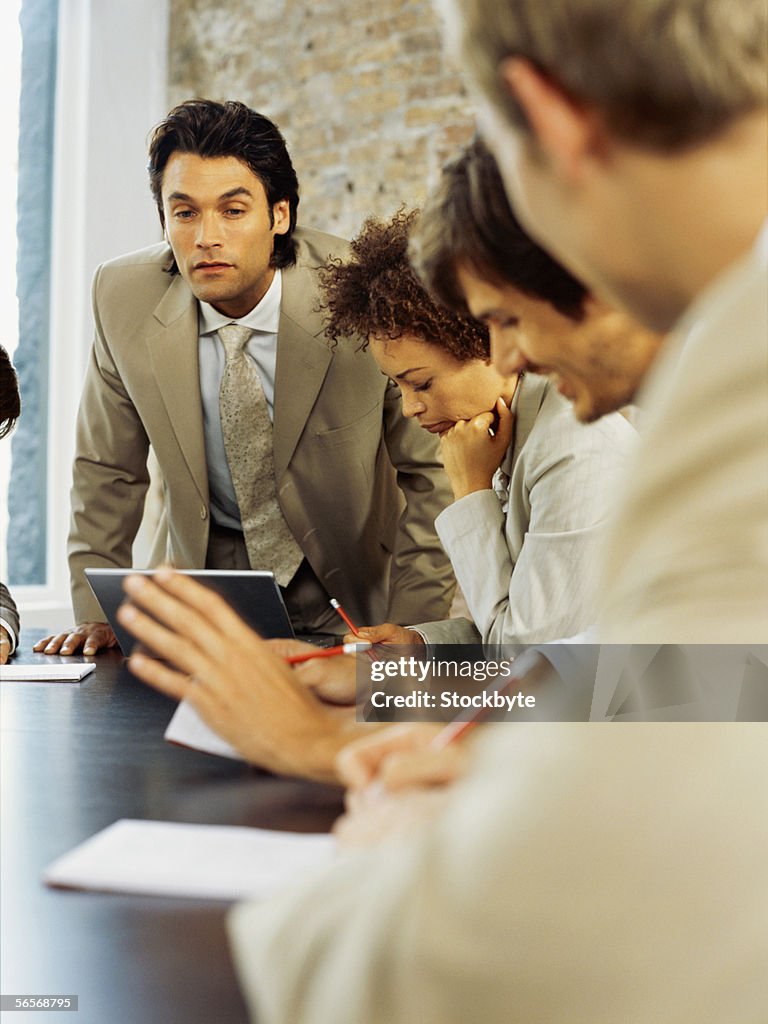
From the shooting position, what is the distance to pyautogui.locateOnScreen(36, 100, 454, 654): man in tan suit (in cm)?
231

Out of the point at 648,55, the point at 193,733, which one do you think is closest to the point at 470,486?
the point at 193,733

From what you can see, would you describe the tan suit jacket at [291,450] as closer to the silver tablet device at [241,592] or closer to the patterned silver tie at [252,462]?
the patterned silver tie at [252,462]

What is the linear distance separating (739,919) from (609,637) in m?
0.10

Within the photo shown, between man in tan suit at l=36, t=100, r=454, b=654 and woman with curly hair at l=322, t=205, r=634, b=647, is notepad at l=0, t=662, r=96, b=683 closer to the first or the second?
woman with curly hair at l=322, t=205, r=634, b=647

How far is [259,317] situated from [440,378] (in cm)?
69

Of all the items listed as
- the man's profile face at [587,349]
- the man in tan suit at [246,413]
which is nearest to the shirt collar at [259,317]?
the man in tan suit at [246,413]

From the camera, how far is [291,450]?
2.30m

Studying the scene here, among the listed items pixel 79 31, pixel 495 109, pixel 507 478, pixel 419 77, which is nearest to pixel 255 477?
pixel 507 478

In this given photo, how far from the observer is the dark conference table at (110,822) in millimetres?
593

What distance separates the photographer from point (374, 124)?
13.3 ft

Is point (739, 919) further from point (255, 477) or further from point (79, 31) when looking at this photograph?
point (79, 31)

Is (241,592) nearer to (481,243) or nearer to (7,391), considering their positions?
(481,243)

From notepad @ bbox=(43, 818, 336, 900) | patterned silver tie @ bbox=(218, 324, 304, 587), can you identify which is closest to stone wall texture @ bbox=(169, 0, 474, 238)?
patterned silver tie @ bbox=(218, 324, 304, 587)

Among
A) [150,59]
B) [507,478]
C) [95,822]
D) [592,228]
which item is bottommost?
[95,822]
